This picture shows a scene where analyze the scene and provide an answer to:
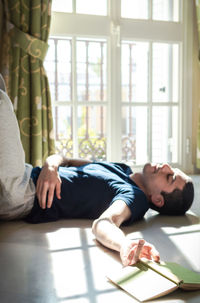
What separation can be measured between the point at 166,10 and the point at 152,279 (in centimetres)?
285

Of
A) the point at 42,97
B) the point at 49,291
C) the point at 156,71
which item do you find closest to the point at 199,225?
the point at 49,291

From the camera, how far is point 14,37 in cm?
274

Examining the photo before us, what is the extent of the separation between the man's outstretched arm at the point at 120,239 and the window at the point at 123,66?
5.16ft

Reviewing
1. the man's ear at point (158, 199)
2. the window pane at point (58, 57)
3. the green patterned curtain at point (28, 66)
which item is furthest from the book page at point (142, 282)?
the window pane at point (58, 57)

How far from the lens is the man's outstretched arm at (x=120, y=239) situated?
1.24 metres

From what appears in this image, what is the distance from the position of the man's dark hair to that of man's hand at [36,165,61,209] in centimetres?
51

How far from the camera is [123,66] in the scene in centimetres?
337

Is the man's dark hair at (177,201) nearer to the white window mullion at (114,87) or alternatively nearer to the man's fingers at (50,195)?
the man's fingers at (50,195)

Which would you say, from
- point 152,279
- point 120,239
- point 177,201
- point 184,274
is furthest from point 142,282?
point 177,201

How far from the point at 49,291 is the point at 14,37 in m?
2.12

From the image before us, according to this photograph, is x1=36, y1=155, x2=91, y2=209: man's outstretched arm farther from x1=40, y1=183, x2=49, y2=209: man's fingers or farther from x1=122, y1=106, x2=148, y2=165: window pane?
x1=122, y1=106, x2=148, y2=165: window pane

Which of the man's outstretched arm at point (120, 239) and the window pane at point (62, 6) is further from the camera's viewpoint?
the window pane at point (62, 6)

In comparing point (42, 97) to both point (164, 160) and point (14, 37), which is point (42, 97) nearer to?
point (14, 37)

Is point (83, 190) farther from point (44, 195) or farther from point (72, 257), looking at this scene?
point (72, 257)
